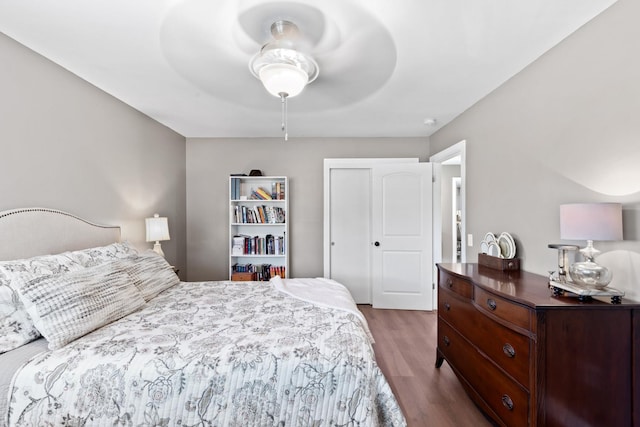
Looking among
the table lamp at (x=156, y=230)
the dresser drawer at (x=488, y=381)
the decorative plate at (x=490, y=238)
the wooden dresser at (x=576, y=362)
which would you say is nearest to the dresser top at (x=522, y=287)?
the wooden dresser at (x=576, y=362)

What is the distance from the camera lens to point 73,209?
7.25ft

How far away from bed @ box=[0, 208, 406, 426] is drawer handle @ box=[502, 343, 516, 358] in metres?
0.68

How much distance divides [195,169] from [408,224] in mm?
3080

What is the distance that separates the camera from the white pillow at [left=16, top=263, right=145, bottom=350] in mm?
1347

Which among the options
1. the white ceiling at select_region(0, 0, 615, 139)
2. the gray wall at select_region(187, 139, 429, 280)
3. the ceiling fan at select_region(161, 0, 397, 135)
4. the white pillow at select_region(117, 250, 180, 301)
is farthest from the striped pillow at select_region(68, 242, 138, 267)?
the gray wall at select_region(187, 139, 429, 280)

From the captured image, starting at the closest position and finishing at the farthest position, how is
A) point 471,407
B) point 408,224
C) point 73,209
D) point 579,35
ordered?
point 579,35, point 471,407, point 73,209, point 408,224

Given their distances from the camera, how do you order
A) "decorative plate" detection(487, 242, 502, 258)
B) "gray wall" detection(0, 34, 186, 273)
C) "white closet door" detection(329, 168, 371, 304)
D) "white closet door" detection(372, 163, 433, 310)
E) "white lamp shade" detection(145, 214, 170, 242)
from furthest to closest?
1. "white closet door" detection(329, 168, 371, 304)
2. "white closet door" detection(372, 163, 433, 310)
3. "white lamp shade" detection(145, 214, 170, 242)
4. "decorative plate" detection(487, 242, 502, 258)
5. "gray wall" detection(0, 34, 186, 273)

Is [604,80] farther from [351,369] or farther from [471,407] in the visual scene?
[471,407]

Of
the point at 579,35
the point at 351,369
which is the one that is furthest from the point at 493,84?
the point at 351,369

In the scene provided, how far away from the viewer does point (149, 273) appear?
7.19 ft

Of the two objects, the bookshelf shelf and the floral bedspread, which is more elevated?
the bookshelf shelf

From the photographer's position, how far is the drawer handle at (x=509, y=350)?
143 centimetres

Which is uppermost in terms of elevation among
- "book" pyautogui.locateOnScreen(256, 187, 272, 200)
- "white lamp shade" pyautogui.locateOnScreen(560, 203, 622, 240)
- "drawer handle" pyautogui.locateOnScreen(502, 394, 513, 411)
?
"book" pyautogui.locateOnScreen(256, 187, 272, 200)

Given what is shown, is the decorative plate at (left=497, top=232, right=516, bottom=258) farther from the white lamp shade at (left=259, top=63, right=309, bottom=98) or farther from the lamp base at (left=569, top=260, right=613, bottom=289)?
the white lamp shade at (left=259, top=63, right=309, bottom=98)
